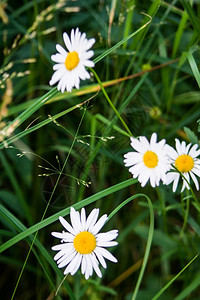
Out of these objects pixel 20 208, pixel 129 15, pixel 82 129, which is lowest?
pixel 20 208

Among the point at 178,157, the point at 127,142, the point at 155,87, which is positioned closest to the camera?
the point at 178,157

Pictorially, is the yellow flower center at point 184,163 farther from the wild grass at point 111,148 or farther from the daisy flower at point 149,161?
the wild grass at point 111,148

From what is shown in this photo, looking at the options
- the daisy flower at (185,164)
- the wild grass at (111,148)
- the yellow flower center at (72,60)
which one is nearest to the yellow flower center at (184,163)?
the daisy flower at (185,164)

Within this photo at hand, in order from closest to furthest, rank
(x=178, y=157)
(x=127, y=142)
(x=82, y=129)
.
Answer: (x=178, y=157) → (x=127, y=142) → (x=82, y=129)

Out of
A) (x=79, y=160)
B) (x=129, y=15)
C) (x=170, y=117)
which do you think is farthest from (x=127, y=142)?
(x=129, y=15)

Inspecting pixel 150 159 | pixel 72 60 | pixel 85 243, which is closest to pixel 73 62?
pixel 72 60

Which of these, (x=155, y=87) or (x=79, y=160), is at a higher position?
(x=155, y=87)

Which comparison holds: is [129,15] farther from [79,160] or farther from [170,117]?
[79,160]
